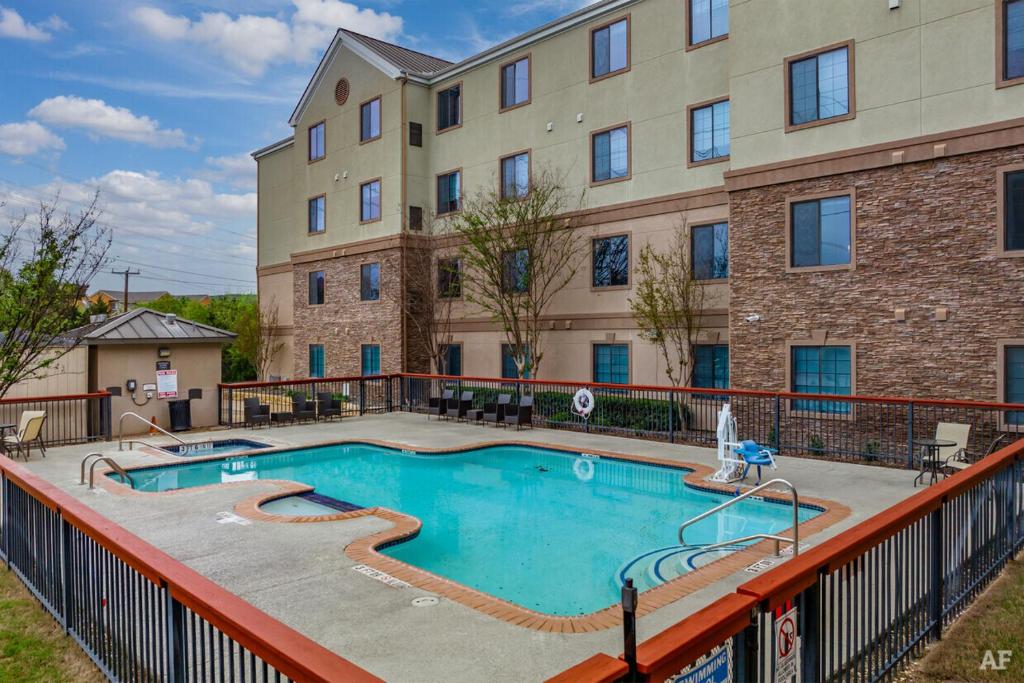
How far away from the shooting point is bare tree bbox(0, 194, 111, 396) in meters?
10.9

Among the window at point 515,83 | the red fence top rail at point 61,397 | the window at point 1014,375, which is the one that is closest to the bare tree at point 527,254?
the window at point 515,83

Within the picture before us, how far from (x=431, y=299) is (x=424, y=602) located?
19091mm

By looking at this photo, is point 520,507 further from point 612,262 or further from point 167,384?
point 612,262

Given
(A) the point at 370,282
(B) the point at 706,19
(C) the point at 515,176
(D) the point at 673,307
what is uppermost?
(B) the point at 706,19

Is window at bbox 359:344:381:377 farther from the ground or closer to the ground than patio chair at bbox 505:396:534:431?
farther from the ground

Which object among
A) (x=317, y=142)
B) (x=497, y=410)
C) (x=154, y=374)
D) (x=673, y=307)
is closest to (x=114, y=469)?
(x=154, y=374)

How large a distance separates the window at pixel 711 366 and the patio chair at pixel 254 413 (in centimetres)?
1079

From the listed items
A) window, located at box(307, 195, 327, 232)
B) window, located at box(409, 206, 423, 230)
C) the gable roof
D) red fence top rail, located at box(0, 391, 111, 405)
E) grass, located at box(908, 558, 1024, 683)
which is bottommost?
grass, located at box(908, 558, 1024, 683)

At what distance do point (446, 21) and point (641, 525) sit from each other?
26.7 metres

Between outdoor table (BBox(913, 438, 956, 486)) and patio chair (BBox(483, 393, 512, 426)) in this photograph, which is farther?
patio chair (BBox(483, 393, 512, 426))

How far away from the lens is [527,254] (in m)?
21.4

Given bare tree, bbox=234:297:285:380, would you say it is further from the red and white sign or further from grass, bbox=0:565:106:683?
grass, bbox=0:565:106:683

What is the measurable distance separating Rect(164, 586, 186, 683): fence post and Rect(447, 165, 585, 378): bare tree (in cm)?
1780

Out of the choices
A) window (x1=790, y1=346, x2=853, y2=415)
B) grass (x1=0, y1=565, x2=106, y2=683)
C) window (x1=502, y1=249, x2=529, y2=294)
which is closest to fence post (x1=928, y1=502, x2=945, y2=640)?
grass (x1=0, y1=565, x2=106, y2=683)
